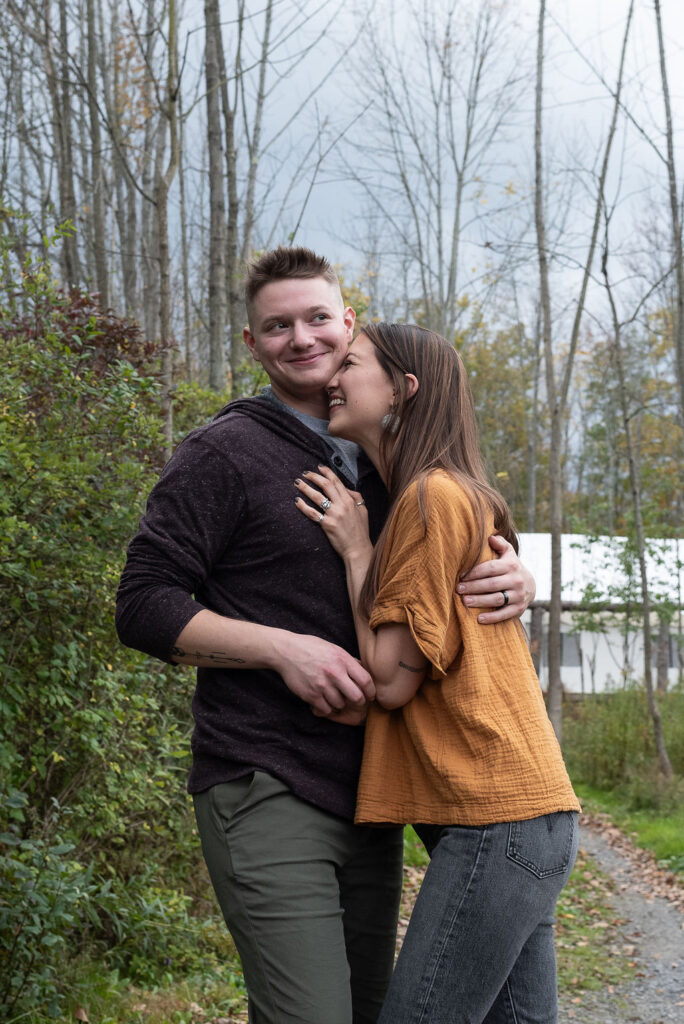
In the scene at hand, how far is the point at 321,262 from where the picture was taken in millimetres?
2395

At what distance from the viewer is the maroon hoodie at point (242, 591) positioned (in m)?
2.01

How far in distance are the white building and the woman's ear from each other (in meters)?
12.7

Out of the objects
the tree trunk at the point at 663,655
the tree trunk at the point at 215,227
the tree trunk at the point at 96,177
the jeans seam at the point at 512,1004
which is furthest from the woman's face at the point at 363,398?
the tree trunk at the point at 663,655

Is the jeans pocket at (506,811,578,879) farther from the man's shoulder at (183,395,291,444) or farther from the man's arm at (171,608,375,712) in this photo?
the man's shoulder at (183,395,291,444)

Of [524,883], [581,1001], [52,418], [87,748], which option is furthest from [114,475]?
[581,1001]

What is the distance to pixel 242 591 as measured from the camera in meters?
2.12

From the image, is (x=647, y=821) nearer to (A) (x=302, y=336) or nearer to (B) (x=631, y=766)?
(B) (x=631, y=766)

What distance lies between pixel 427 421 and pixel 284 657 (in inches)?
23.6

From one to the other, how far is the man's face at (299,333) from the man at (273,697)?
0.04 meters

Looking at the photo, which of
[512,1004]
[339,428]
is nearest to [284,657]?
[339,428]

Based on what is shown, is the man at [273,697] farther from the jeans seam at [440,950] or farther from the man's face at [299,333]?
the jeans seam at [440,950]

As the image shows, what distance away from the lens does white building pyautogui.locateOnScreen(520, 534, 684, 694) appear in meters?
17.0

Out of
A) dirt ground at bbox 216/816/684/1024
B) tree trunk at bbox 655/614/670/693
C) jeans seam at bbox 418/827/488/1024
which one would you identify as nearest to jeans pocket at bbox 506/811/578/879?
jeans seam at bbox 418/827/488/1024

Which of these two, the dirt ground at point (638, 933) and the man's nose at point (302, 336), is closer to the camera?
the man's nose at point (302, 336)
